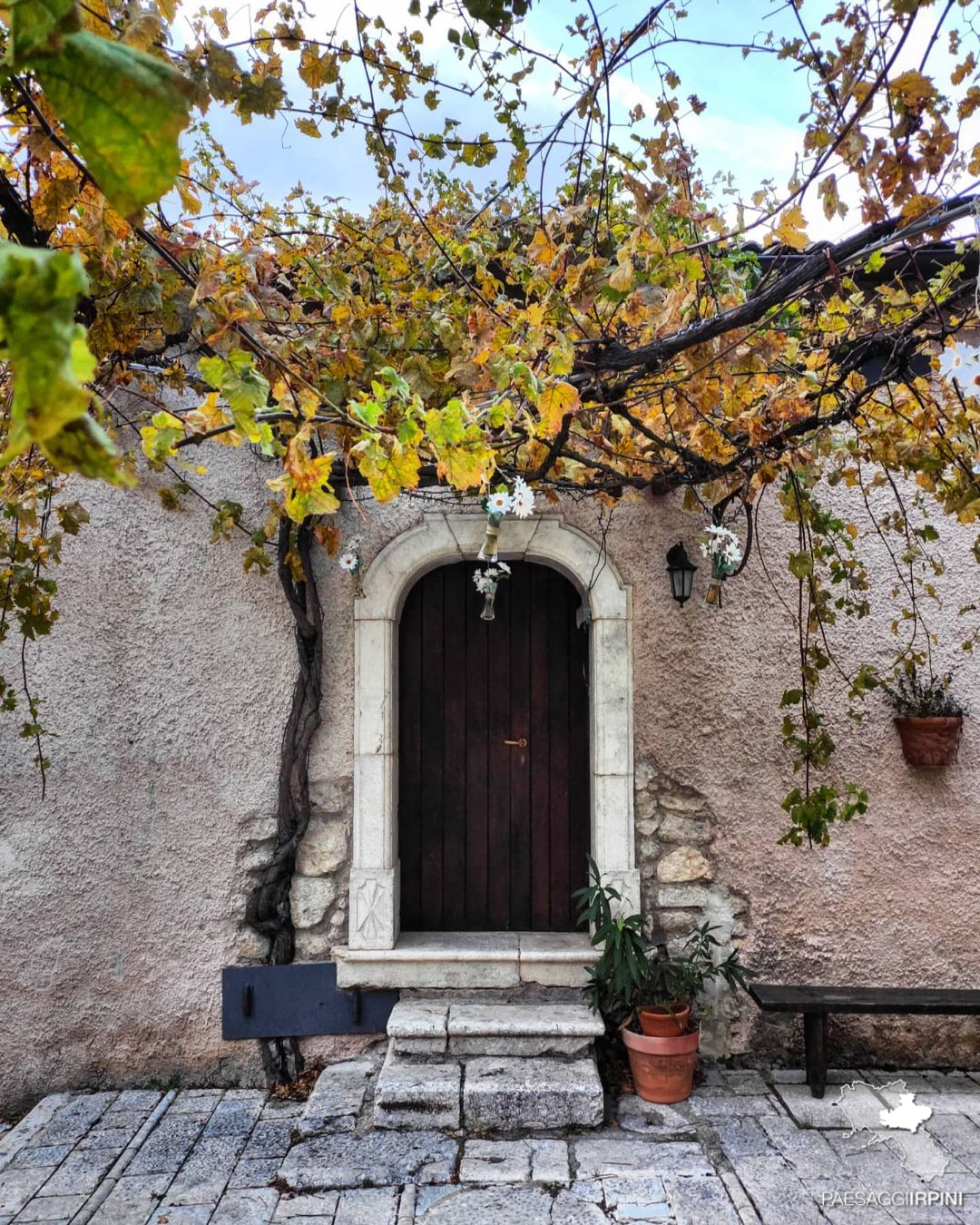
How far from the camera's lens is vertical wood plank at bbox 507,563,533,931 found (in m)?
4.16

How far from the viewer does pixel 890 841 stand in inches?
151

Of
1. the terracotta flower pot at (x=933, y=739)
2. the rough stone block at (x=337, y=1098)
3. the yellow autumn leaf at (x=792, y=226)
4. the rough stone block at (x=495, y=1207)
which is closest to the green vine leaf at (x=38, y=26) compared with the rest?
the yellow autumn leaf at (x=792, y=226)

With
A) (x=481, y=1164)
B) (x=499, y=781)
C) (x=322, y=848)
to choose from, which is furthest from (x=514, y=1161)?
(x=499, y=781)

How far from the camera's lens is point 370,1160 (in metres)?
3.05

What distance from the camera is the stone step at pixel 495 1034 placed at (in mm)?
3494

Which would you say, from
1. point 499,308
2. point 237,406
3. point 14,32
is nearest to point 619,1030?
point 499,308

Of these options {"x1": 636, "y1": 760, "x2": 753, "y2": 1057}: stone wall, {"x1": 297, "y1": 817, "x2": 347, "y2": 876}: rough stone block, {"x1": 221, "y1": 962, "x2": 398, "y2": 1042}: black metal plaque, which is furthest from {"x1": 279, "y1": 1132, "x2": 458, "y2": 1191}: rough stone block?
{"x1": 636, "y1": 760, "x2": 753, "y2": 1057}: stone wall

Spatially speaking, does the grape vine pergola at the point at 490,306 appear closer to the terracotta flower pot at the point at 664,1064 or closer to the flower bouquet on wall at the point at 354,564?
the flower bouquet on wall at the point at 354,564

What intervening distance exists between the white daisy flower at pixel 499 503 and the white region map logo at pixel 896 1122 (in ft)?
8.14

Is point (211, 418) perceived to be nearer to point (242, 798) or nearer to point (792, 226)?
point (792, 226)

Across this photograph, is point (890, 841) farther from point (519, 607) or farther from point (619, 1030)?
point (519, 607)

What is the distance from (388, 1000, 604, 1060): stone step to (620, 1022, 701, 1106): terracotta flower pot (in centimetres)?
18

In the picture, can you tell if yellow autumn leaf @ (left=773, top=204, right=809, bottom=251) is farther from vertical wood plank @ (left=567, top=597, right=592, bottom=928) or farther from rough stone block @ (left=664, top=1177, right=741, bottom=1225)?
rough stone block @ (left=664, top=1177, right=741, bottom=1225)

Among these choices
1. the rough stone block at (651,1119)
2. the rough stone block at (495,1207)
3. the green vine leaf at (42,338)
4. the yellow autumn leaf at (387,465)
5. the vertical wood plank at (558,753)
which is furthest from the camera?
the vertical wood plank at (558,753)
